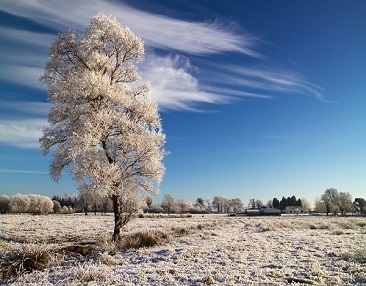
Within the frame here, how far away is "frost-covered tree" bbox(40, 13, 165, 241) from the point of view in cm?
1593

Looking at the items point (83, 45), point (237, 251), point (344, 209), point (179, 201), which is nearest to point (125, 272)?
point (237, 251)

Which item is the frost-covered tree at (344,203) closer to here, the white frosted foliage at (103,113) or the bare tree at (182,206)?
the bare tree at (182,206)

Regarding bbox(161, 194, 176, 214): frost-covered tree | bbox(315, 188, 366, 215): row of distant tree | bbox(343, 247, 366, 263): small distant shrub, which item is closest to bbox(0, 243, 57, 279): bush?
bbox(343, 247, 366, 263): small distant shrub

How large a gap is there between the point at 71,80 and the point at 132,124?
14.0ft

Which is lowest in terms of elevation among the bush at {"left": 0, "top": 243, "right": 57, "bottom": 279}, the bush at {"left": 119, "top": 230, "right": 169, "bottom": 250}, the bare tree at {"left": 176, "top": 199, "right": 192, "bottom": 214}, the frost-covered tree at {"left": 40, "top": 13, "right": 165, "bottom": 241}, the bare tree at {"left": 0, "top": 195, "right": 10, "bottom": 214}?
the bare tree at {"left": 176, "top": 199, "right": 192, "bottom": 214}

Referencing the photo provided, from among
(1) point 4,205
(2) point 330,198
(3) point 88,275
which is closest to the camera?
(3) point 88,275

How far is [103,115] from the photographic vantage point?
16.4 m

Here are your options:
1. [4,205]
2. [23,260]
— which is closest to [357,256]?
[23,260]

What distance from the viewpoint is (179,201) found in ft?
571

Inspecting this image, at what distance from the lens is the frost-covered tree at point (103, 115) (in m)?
15.9

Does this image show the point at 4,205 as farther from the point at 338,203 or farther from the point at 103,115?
the point at 338,203

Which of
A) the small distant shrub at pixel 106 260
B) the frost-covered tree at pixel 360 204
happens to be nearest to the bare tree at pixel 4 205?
the small distant shrub at pixel 106 260

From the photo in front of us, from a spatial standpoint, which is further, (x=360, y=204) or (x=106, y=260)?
(x=360, y=204)

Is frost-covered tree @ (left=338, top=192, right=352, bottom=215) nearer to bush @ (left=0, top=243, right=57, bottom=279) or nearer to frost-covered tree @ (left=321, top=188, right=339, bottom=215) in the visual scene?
frost-covered tree @ (left=321, top=188, right=339, bottom=215)
